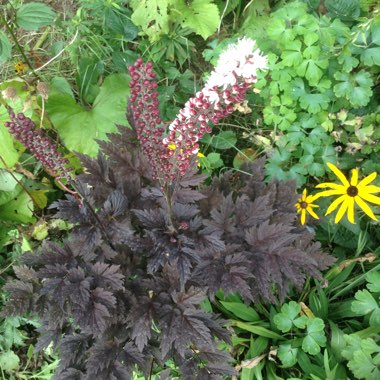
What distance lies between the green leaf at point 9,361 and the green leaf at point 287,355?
127cm

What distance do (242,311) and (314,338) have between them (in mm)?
305

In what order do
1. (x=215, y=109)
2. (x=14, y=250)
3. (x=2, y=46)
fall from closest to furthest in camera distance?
(x=215, y=109)
(x=2, y=46)
(x=14, y=250)

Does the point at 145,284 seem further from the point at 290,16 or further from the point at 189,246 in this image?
the point at 290,16

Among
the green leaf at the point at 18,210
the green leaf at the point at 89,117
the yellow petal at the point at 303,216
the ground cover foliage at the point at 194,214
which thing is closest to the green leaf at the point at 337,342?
the ground cover foliage at the point at 194,214

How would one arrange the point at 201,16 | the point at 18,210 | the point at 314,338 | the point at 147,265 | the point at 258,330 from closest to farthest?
the point at 147,265
the point at 314,338
the point at 258,330
the point at 201,16
the point at 18,210

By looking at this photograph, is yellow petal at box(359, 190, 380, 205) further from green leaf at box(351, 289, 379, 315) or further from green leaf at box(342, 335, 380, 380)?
green leaf at box(342, 335, 380, 380)

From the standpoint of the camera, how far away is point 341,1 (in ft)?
6.48

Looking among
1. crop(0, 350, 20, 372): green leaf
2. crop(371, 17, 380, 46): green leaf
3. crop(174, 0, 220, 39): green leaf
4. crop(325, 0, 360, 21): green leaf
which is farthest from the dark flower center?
crop(0, 350, 20, 372): green leaf

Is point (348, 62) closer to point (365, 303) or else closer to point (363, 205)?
point (363, 205)

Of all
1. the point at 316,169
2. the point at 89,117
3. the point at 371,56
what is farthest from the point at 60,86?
the point at 371,56

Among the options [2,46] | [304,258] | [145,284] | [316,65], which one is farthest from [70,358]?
[316,65]

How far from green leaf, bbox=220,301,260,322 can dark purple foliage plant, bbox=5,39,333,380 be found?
25cm

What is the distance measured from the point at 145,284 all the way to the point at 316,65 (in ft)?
3.69

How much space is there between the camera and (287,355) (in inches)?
70.5
